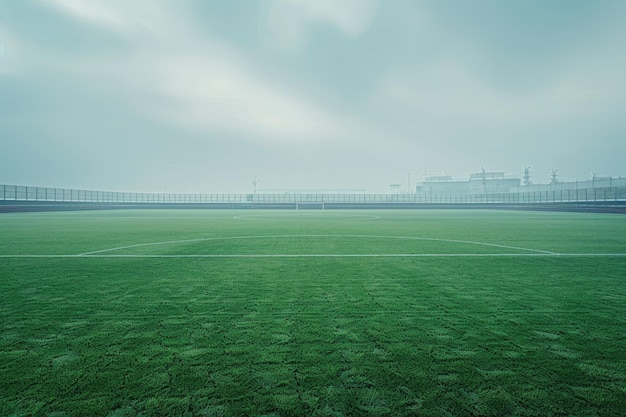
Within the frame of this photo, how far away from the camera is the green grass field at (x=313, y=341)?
1831 mm

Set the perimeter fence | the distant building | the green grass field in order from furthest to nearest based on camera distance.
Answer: the distant building → the perimeter fence → the green grass field

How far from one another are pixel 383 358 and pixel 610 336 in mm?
1803

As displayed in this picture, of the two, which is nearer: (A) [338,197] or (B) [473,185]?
(A) [338,197]

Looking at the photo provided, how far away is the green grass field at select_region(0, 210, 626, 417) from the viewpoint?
183 cm

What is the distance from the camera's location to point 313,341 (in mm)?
2588

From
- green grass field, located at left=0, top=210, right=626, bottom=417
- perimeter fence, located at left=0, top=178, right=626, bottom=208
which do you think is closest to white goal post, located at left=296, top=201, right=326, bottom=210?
perimeter fence, located at left=0, top=178, right=626, bottom=208

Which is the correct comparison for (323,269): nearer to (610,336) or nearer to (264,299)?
(264,299)

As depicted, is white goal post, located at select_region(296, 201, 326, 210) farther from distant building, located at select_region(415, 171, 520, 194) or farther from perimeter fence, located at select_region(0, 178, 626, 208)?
distant building, located at select_region(415, 171, 520, 194)

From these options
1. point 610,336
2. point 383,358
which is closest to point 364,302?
point 383,358

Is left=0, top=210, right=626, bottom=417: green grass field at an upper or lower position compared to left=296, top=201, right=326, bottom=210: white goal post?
lower

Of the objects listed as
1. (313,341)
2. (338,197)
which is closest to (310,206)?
(338,197)

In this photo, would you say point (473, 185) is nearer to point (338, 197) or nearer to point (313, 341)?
point (338, 197)

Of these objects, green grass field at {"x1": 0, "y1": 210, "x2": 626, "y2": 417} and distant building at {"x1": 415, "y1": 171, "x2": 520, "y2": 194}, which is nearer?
green grass field at {"x1": 0, "y1": 210, "x2": 626, "y2": 417}

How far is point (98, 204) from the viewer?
164 ft
